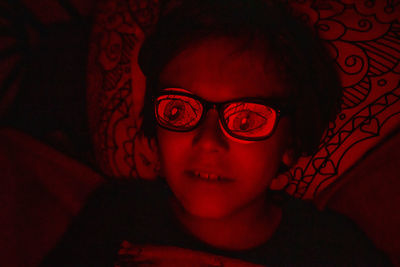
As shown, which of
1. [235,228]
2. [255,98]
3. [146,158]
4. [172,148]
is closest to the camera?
[255,98]

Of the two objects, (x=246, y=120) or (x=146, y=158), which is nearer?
(x=246, y=120)

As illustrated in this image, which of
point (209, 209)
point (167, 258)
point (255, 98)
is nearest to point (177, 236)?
point (167, 258)

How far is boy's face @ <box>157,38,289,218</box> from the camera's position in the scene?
2.20 feet

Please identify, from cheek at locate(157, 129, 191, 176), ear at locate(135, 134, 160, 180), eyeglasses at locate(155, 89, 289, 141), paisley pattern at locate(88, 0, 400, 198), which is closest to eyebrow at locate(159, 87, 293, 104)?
eyeglasses at locate(155, 89, 289, 141)

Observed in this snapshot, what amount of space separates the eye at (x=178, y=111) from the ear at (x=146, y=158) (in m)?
0.32

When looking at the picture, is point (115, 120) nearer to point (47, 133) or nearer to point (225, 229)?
point (47, 133)

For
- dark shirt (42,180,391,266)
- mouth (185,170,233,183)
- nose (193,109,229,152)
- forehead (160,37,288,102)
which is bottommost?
dark shirt (42,180,391,266)

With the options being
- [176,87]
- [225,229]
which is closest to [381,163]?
[225,229]

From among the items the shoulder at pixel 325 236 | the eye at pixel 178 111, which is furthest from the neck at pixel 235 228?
the eye at pixel 178 111

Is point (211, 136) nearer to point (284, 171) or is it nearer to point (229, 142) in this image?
point (229, 142)

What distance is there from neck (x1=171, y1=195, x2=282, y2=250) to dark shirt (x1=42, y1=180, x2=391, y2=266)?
0.07 feet

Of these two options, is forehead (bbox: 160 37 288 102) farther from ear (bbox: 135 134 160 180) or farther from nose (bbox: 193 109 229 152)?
ear (bbox: 135 134 160 180)

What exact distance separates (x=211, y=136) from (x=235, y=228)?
35cm

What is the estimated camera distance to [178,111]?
70cm
